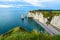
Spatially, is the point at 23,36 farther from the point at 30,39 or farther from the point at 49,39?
the point at 49,39

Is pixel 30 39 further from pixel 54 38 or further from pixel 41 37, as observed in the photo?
pixel 54 38

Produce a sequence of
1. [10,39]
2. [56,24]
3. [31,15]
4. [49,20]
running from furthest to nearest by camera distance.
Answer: [31,15] < [49,20] < [56,24] < [10,39]

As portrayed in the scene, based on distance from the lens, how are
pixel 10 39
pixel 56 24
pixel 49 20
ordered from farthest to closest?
1. pixel 49 20
2. pixel 56 24
3. pixel 10 39

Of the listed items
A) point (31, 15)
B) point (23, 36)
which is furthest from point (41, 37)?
point (31, 15)

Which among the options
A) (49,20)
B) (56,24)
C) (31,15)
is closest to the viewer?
(56,24)

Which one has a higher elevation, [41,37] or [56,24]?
[41,37]

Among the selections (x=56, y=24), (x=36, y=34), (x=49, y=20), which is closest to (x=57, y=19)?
(x=56, y=24)

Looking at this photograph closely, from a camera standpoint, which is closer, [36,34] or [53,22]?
[36,34]

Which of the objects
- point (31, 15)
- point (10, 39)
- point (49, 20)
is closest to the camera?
point (10, 39)

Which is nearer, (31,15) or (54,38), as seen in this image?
(54,38)

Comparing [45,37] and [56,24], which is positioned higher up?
[45,37]
